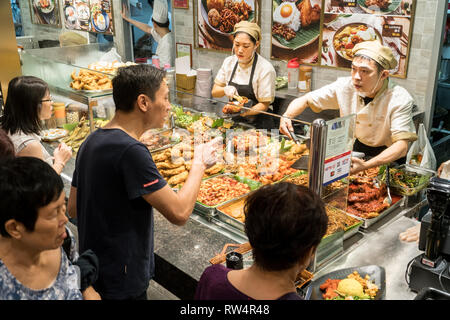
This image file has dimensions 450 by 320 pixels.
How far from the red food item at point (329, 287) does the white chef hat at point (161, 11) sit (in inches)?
224

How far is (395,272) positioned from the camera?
2105mm

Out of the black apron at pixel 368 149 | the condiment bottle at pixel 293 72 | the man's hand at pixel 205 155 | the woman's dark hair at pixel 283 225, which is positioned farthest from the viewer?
the condiment bottle at pixel 293 72

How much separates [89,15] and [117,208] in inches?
287

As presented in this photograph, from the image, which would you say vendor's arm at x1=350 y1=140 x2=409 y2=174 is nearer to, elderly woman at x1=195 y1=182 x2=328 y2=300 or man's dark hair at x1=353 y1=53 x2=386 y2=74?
man's dark hair at x1=353 y1=53 x2=386 y2=74

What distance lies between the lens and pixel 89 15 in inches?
323

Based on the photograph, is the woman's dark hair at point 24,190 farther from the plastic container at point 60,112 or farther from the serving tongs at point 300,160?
the plastic container at point 60,112

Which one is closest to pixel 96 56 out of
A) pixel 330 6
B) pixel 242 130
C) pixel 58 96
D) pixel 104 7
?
pixel 104 7

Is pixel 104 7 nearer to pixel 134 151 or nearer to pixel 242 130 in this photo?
pixel 242 130

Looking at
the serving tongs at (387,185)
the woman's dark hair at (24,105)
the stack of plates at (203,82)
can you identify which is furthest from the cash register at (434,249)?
the stack of plates at (203,82)

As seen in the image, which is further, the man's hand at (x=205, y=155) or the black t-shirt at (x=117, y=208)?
the man's hand at (x=205, y=155)

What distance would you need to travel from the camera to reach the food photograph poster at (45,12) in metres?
9.16

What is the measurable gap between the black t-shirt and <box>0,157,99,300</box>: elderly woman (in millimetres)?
346

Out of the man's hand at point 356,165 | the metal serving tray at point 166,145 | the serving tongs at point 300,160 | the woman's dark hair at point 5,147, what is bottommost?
the metal serving tray at point 166,145

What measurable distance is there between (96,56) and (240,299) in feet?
20.0
